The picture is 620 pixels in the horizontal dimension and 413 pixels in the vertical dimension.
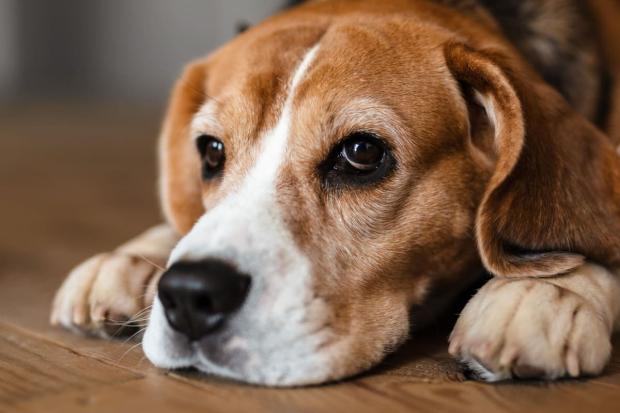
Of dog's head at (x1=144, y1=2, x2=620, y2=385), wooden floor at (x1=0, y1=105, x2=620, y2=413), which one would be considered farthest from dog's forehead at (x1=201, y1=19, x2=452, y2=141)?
wooden floor at (x1=0, y1=105, x2=620, y2=413)

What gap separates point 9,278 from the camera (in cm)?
335

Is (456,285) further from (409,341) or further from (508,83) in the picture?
(508,83)

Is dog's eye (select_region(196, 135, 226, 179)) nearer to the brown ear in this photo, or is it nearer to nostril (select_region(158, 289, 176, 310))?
the brown ear

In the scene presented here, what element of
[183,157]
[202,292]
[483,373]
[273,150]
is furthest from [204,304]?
[183,157]

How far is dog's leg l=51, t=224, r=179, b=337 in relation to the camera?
2.48m

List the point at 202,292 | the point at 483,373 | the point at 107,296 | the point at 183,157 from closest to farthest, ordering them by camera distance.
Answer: the point at 202,292 → the point at 483,373 → the point at 107,296 → the point at 183,157

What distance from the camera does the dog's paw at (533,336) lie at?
2016 millimetres

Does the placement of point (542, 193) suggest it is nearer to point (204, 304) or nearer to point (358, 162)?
point (358, 162)

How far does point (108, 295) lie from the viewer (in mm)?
2482

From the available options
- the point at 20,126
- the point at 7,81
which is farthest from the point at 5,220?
the point at 7,81

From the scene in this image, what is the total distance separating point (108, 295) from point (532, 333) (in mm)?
1108

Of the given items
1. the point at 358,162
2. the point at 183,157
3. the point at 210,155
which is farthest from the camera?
the point at 183,157

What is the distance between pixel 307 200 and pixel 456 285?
0.50m

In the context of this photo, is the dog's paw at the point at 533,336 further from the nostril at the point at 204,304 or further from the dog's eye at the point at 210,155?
the dog's eye at the point at 210,155
